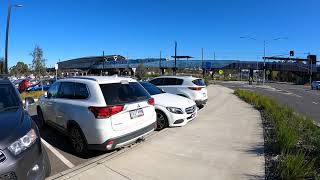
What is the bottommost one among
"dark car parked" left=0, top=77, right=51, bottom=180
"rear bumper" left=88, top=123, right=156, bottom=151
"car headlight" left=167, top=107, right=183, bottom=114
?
"rear bumper" left=88, top=123, right=156, bottom=151

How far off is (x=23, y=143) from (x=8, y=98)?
187cm

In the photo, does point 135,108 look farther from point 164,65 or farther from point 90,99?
point 164,65

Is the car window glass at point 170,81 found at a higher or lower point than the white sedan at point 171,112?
higher

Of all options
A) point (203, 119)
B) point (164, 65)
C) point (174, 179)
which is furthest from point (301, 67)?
point (174, 179)

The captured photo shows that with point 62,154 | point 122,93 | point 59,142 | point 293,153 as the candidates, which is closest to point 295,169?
point 293,153

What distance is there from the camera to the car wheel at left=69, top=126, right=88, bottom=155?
746 centimetres

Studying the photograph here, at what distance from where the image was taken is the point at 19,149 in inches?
169

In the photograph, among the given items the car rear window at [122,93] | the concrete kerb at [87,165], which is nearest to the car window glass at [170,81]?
the car rear window at [122,93]

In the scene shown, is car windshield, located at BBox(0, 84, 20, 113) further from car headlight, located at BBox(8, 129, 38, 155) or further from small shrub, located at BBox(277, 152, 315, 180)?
small shrub, located at BBox(277, 152, 315, 180)

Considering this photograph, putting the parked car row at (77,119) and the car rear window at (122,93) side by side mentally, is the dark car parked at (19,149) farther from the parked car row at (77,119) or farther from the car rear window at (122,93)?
the car rear window at (122,93)

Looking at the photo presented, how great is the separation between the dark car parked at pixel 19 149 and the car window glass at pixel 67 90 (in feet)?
9.95

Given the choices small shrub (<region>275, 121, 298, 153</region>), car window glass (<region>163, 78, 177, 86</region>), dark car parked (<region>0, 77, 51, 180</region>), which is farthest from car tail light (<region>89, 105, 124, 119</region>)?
car window glass (<region>163, 78, 177, 86</region>)

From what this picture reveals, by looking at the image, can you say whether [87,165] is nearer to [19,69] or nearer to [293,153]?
[293,153]

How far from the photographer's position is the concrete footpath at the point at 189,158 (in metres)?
6.23
